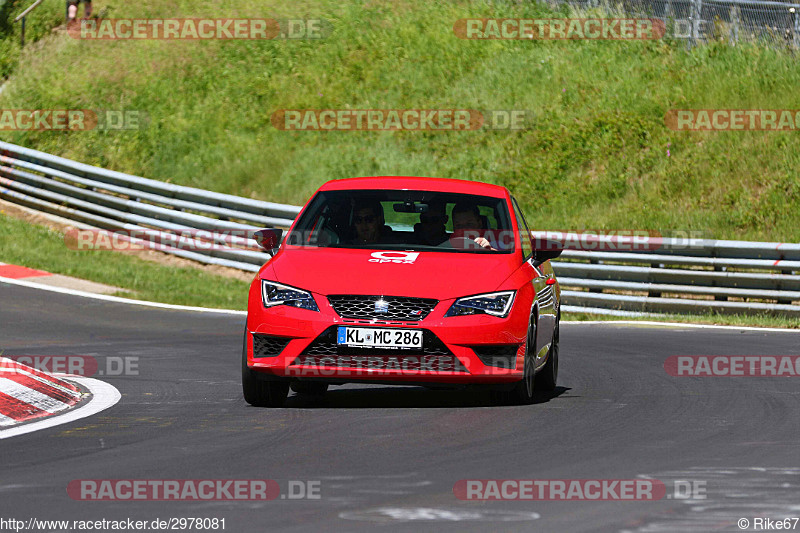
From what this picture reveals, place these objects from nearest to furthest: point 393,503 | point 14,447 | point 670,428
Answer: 1. point 393,503
2. point 14,447
3. point 670,428

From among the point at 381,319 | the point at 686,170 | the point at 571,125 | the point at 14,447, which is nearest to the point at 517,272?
the point at 381,319

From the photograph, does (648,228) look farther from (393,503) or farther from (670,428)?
(393,503)

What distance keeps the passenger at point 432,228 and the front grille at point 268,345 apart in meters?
1.48

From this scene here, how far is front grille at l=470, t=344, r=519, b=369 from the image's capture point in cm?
892

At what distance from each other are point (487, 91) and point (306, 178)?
4.36 metres

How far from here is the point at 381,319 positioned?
877 centimetres

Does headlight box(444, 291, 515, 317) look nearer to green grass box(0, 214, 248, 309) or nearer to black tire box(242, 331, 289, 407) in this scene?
black tire box(242, 331, 289, 407)

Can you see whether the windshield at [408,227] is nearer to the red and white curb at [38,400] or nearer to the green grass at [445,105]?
the red and white curb at [38,400]

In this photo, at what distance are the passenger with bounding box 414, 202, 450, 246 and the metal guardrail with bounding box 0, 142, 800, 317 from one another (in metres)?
9.47

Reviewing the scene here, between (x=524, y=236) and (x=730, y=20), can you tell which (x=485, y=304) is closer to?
(x=524, y=236)

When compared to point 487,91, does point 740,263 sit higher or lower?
lower

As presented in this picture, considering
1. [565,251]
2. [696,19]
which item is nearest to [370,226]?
[565,251]

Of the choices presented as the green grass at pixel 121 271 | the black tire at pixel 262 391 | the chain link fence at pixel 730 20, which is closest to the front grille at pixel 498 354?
the black tire at pixel 262 391

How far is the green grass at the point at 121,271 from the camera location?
2020 centimetres
